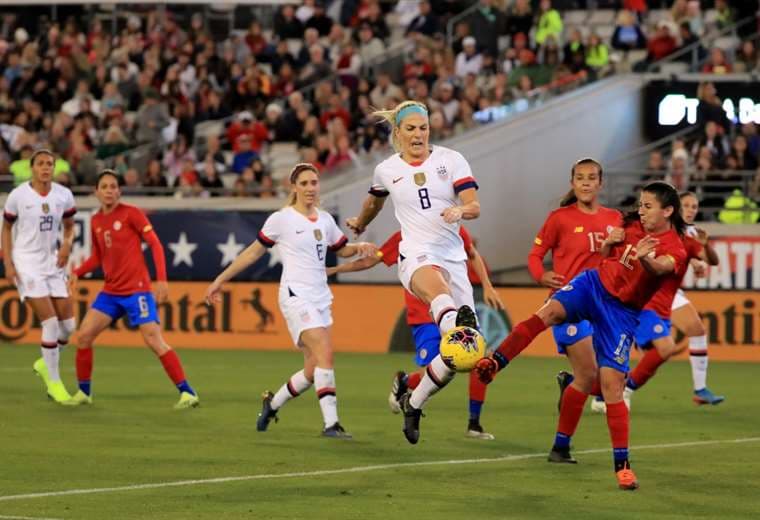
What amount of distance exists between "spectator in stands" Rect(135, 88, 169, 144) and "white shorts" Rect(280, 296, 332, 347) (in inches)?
668

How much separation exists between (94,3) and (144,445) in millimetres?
22029

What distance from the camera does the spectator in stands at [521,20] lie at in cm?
3029

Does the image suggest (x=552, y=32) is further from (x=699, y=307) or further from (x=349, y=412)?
(x=349, y=412)

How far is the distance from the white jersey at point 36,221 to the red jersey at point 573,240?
5826mm

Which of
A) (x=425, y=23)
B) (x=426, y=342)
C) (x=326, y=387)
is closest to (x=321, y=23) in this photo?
(x=425, y=23)

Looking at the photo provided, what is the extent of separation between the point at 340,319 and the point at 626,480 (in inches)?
563

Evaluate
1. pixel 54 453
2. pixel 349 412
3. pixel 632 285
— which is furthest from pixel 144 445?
pixel 632 285

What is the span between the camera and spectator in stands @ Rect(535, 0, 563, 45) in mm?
29781

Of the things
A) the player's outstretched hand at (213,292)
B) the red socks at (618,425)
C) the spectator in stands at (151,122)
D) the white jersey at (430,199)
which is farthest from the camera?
the spectator in stands at (151,122)

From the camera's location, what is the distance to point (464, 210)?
1148 cm

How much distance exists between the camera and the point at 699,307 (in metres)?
24.0

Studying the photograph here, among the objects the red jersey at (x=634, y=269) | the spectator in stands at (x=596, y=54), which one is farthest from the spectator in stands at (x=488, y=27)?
the red jersey at (x=634, y=269)

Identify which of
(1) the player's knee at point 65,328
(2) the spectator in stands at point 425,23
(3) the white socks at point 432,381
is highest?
(2) the spectator in stands at point 425,23

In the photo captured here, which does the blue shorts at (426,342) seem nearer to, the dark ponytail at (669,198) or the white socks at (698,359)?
the dark ponytail at (669,198)
